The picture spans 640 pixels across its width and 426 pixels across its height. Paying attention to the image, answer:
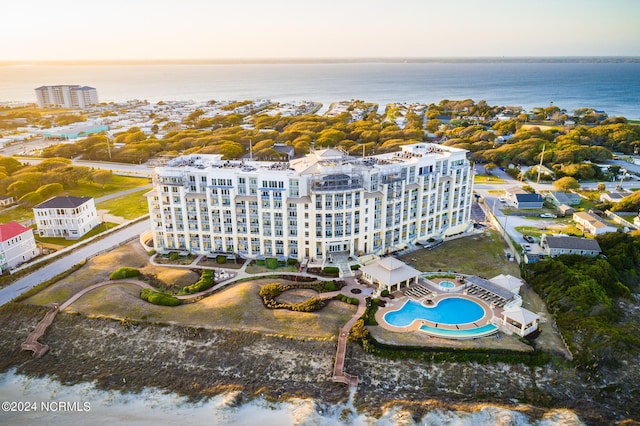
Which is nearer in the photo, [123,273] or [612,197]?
[123,273]

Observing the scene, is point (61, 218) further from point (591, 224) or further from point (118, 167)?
point (591, 224)

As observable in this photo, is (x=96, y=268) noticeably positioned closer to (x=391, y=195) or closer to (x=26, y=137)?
(x=391, y=195)

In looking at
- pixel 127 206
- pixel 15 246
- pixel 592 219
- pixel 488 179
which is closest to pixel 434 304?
pixel 592 219

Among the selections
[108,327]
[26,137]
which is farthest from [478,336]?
Result: [26,137]

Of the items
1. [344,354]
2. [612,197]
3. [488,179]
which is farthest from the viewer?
[488,179]

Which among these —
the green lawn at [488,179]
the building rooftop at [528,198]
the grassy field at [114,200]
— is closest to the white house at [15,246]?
the grassy field at [114,200]

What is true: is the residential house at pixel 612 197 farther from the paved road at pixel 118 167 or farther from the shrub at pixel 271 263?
the paved road at pixel 118 167

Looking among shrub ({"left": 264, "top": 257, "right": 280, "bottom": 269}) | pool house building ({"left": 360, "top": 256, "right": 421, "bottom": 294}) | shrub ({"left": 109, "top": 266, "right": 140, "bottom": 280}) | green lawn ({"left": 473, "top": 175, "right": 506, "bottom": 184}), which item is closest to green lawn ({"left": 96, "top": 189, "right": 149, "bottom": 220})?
shrub ({"left": 109, "top": 266, "right": 140, "bottom": 280})

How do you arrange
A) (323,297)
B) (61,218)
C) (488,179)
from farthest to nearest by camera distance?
(488,179) < (61,218) < (323,297)

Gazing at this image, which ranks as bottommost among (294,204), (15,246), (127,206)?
(127,206)
